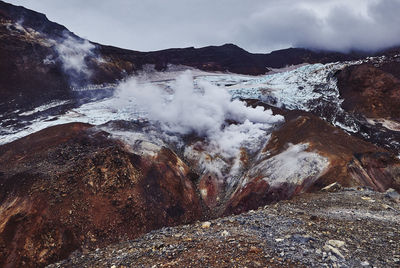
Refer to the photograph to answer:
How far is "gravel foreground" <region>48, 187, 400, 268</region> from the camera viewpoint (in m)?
5.33

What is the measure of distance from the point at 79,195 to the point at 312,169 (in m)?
12.4

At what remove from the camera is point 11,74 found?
113 feet

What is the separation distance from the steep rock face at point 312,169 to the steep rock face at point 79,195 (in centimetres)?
378

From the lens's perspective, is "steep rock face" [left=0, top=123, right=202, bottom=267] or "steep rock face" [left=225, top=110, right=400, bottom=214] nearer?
"steep rock face" [left=0, top=123, right=202, bottom=267]

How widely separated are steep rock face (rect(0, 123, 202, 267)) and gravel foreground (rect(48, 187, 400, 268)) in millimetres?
5035

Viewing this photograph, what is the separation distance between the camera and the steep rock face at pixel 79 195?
11.2 m

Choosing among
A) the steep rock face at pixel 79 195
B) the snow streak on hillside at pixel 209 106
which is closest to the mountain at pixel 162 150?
the steep rock face at pixel 79 195

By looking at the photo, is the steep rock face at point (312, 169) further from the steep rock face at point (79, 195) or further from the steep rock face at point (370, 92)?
the steep rock face at point (370, 92)

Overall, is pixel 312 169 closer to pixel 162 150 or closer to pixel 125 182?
pixel 162 150

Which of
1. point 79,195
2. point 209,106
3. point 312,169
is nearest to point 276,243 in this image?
point 79,195

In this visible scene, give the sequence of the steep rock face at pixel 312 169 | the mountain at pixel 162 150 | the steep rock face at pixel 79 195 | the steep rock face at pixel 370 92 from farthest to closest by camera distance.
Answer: the steep rock face at pixel 370 92, the steep rock face at pixel 312 169, the mountain at pixel 162 150, the steep rock face at pixel 79 195

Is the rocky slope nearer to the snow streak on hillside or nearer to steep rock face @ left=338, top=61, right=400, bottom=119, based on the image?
the snow streak on hillside

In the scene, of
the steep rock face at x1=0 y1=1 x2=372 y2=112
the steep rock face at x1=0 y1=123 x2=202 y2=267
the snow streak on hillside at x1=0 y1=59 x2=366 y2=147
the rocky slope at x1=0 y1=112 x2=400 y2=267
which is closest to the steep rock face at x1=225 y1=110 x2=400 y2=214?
the rocky slope at x1=0 y1=112 x2=400 y2=267

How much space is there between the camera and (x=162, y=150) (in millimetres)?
19016
